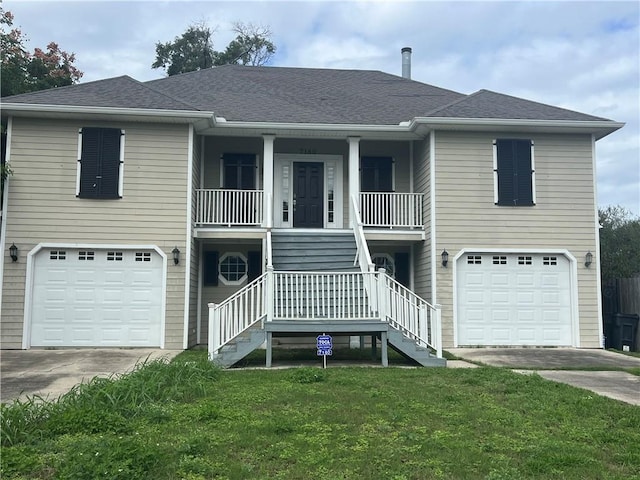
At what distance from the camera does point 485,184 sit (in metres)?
11.5

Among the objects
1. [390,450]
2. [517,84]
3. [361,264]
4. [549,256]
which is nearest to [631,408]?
[390,450]

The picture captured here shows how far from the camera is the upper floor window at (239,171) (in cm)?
1288

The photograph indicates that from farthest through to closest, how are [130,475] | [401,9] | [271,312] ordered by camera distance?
1. [401,9]
2. [271,312]
3. [130,475]

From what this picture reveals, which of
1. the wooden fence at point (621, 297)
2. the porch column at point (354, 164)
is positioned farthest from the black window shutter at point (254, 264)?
the wooden fence at point (621, 297)

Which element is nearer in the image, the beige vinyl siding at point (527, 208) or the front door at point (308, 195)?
the beige vinyl siding at point (527, 208)

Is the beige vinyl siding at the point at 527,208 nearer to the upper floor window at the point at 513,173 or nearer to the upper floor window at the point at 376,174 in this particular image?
the upper floor window at the point at 513,173

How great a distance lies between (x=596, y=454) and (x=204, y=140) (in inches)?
427

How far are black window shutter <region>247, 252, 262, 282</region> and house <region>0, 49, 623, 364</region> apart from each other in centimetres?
5

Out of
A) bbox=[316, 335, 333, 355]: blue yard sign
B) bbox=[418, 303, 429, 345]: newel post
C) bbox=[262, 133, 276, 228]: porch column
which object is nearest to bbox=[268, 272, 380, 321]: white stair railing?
bbox=[418, 303, 429, 345]: newel post

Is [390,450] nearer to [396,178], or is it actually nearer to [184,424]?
[184,424]

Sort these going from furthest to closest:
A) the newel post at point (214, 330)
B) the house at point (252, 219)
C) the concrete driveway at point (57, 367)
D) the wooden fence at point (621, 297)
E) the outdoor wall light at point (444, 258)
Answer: the wooden fence at point (621, 297), the outdoor wall light at point (444, 258), the house at point (252, 219), the newel post at point (214, 330), the concrete driveway at point (57, 367)

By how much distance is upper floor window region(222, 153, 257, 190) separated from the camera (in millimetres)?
12883

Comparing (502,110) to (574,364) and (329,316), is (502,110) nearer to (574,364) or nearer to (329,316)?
(574,364)

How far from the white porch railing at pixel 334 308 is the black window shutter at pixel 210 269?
160 inches
